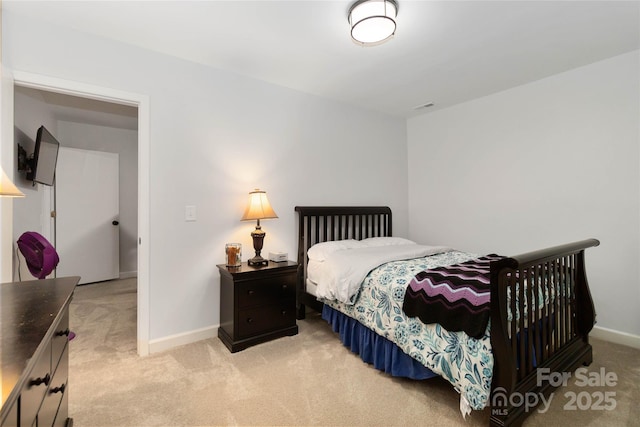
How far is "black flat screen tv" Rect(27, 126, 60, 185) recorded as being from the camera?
9.88 feet

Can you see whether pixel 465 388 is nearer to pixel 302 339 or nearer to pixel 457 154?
pixel 302 339

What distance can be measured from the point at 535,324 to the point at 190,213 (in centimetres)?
263

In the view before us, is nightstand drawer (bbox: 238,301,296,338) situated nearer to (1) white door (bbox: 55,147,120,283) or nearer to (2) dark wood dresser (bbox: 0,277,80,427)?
(2) dark wood dresser (bbox: 0,277,80,427)

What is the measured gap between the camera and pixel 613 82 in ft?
8.54

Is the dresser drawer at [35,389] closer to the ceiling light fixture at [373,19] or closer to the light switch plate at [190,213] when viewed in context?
the light switch plate at [190,213]

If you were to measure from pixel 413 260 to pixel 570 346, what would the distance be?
1175mm

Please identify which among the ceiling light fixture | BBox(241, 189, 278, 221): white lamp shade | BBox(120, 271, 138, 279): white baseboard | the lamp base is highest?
the ceiling light fixture

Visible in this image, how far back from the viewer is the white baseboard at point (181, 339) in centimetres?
245

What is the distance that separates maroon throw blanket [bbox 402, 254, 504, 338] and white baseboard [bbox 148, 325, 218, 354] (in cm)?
177

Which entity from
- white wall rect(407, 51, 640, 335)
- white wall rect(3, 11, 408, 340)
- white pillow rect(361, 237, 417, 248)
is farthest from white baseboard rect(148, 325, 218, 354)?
white wall rect(407, 51, 640, 335)

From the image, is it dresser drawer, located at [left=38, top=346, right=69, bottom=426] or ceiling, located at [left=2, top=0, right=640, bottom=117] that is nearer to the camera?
dresser drawer, located at [left=38, top=346, right=69, bottom=426]

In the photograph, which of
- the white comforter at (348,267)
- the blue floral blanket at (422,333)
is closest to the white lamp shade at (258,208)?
the white comforter at (348,267)

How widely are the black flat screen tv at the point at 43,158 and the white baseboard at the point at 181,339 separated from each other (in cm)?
219

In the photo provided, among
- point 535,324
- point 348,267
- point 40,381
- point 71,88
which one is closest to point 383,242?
point 348,267
